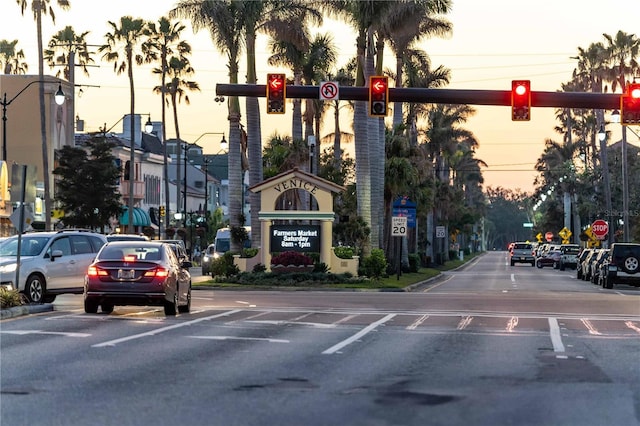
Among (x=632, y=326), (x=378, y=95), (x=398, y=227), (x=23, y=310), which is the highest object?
(x=378, y=95)

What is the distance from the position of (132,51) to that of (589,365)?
69.1 meters

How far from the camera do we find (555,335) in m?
21.5

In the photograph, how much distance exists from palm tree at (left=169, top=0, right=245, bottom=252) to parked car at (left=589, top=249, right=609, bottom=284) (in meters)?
15.6

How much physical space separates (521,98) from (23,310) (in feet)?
52.4

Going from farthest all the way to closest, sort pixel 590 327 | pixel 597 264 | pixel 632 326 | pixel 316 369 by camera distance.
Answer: pixel 597 264
pixel 632 326
pixel 590 327
pixel 316 369

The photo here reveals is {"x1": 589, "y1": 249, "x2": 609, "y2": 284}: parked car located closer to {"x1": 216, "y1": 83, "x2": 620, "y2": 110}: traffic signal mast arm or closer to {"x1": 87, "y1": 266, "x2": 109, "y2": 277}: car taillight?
{"x1": 216, "y1": 83, "x2": 620, "y2": 110}: traffic signal mast arm

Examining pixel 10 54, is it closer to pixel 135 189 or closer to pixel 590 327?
pixel 135 189

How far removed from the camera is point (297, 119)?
226ft

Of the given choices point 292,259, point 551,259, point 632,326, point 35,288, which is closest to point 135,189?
point 551,259

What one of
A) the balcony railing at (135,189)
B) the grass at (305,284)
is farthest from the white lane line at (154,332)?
the balcony railing at (135,189)

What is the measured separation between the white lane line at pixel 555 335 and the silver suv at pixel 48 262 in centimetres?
1133

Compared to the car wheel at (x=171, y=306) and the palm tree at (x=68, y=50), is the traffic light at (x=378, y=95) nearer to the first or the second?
the car wheel at (x=171, y=306)

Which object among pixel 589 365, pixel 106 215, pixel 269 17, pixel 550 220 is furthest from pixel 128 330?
pixel 550 220

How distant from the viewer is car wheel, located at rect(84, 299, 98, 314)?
25.0 m
